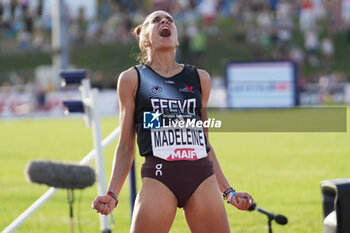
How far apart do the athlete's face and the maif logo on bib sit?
396 millimetres

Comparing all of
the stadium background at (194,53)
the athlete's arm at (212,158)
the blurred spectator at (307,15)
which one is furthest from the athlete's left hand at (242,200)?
the blurred spectator at (307,15)

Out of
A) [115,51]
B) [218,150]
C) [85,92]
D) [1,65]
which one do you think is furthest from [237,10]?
[85,92]

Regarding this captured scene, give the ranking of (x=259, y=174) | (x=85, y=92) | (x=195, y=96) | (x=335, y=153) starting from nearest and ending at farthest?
1. (x=195, y=96)
2. (x=85, y=92)
3. (x=259, y=174)
4. (x=335, y=153)

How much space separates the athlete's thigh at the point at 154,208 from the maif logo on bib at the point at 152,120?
11.9 inches

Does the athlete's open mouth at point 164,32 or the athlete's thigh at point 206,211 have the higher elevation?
the athlete's open mouth at point 164,32

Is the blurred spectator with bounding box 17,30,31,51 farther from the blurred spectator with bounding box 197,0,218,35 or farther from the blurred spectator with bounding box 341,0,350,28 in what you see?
the blurred spectator with bounding box 341,0,350,28

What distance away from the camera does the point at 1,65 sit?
43.0 meters

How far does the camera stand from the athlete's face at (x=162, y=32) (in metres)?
4.61

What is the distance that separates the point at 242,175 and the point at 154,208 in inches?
386

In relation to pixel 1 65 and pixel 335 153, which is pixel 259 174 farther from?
pixel 1 65

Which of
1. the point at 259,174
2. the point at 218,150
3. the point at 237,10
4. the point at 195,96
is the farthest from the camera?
the point at 237,10

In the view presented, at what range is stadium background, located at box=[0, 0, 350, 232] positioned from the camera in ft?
68.7

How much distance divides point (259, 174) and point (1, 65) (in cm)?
3091

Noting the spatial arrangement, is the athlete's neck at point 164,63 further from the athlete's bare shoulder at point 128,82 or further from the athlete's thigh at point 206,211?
the athlete's thigh at point 206,211
